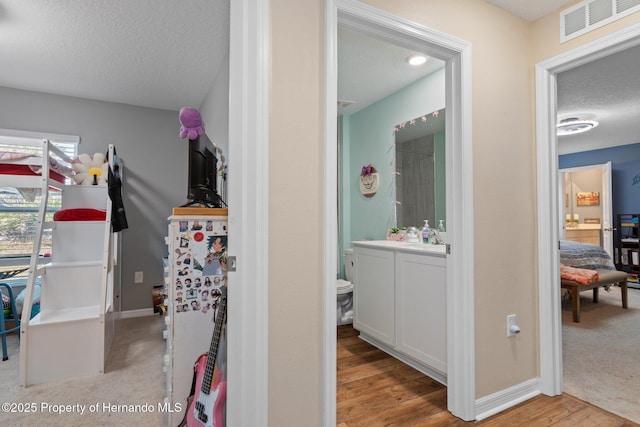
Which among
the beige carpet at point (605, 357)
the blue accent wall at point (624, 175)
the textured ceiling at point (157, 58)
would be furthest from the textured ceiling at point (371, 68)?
the blue accent wall at point (624, 175)

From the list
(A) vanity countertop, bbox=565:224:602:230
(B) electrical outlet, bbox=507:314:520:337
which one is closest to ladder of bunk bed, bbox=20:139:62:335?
(B) electrical outlet, bbox=507:314:520:337

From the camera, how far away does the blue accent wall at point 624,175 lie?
5625mm

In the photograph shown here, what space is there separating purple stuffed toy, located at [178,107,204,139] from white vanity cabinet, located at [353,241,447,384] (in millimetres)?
1643

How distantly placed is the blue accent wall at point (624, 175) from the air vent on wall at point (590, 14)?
18.2ft

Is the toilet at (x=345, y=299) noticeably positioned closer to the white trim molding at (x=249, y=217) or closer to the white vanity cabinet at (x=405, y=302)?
the white vanity cabinet at (x=405, y=302)

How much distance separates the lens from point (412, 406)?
6.18 feet

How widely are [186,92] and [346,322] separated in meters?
3.03

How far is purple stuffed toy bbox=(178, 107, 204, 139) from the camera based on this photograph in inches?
80.0

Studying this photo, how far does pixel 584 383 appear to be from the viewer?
84.3 inches

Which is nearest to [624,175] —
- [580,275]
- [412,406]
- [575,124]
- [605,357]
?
[575,124]

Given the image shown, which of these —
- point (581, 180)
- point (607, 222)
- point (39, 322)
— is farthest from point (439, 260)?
point (581, 180)

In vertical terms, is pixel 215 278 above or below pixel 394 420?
above

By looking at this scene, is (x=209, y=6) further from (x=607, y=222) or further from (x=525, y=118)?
(x=607, y=222)

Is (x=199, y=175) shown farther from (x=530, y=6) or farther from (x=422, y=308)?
(x=530, y=6)
